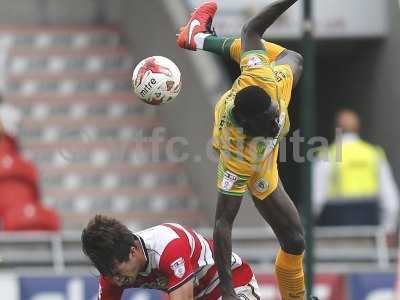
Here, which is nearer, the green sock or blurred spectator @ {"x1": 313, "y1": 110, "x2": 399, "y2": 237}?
the green sock

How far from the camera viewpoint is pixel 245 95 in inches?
395

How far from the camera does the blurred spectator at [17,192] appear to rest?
49.2 feet

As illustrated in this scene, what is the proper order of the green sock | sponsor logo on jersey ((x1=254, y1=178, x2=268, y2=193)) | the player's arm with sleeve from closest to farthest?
the player's arm with sleeve → sponsor logo on jersey ((x1=254, y1=178, x2=268, y2=193)) → the green sock

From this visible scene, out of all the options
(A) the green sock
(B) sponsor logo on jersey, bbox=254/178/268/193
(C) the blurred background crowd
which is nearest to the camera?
(B) sponsor logo on jersey, bbox=254/178/268/193

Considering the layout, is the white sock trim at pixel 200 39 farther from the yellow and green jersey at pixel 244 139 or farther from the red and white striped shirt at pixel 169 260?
the red and white striped shirt at pixel 169 260

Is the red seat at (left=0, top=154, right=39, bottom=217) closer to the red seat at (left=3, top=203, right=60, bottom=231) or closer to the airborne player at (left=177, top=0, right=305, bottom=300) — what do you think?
the red seat at (left=3, top=203, right=60, bottom=231)

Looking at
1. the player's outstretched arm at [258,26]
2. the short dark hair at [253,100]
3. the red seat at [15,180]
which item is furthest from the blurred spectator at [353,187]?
the short dark hair at [253,100]

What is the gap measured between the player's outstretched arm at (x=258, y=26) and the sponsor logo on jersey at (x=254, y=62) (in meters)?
0.09

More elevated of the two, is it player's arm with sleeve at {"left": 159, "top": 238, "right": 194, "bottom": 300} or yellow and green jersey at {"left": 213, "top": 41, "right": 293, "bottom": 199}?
yellow and green jersey at {"left": 213, "top": 41, "right": 293, "bottom": 199}

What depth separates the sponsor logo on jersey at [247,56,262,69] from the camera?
10398 millimetres

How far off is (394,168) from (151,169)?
9.42 ft

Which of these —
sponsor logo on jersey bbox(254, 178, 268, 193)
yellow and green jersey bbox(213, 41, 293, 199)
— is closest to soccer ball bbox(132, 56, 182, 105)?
yellow and green jersey bbox(213, 41, 293, 199)

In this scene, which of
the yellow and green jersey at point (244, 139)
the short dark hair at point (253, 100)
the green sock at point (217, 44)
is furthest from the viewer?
the green sock at point (217, 44)


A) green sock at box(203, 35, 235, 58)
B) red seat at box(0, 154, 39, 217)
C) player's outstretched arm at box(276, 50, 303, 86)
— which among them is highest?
green sock at box(203, 35, 235, 58)
